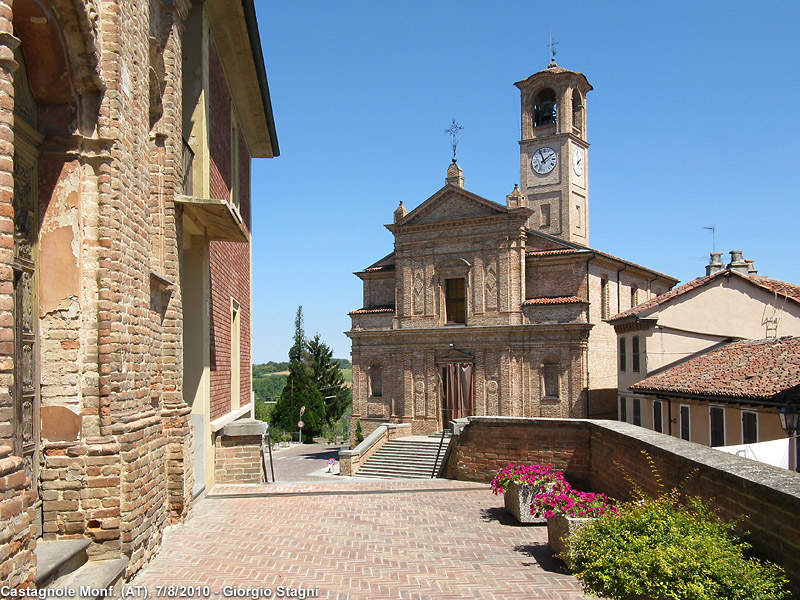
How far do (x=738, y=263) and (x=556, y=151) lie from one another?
60.5 ft

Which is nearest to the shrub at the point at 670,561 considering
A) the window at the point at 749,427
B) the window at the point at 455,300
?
the window at the point at 749,427

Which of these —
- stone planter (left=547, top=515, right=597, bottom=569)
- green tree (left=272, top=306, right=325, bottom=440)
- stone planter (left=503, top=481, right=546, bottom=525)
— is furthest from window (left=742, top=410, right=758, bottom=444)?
green tree (left=272, top=306, right=325, bottom=440)

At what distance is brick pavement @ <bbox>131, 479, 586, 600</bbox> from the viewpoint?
22.6 ft

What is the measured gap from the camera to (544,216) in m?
45.1

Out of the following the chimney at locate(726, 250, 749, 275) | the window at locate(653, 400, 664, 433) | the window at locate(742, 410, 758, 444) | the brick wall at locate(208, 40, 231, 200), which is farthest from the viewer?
the chimney at locate(726, 250, 749, 275)

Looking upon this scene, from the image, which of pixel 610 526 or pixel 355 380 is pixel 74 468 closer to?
pixel 610 526

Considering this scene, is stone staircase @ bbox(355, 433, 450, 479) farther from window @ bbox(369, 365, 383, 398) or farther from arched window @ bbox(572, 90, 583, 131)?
arched window @ bbox(572, 90, 583, 131)

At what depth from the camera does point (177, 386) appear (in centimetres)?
888

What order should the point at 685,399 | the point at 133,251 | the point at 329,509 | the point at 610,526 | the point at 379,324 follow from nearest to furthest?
the point at 610,526, the point at 133,251, the point at 329,509, the point at 685,399, the point at 379,324

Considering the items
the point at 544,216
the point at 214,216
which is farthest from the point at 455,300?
the point at 214,216

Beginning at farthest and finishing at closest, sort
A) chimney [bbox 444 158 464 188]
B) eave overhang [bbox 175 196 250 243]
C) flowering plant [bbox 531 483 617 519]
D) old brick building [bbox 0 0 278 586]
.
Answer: chimney [bbox 444 158 464 188] → eave overhang [bbox 175 196 250 243] → flowering plant [bbox 531 483 617 519] → old brick building [bbox 0 0 278 586]

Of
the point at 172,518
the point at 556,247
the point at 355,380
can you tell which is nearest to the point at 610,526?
the point at 172,518

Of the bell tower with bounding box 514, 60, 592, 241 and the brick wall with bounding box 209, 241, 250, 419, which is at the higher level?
the bell tower with bounding box 514, 60, 592, 241

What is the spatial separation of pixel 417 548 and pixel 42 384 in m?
4.79
